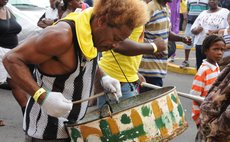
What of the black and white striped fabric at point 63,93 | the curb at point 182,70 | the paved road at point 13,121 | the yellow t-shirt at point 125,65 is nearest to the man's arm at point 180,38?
the paved road at point 13,121

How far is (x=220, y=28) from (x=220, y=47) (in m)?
3.65

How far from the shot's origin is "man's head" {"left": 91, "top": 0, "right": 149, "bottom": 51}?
2926 millimetres

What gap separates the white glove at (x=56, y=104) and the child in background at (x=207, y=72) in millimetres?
1910

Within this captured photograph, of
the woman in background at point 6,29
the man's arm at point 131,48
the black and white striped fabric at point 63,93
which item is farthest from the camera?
the woman in background at point 6,29

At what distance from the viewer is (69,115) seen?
313 cm

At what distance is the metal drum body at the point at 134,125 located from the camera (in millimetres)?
2811

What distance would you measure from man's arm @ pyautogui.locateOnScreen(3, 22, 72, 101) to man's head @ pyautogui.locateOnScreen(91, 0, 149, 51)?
0.65 ft

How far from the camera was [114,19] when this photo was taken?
9.62 ft

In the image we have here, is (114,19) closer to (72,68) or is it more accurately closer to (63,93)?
(72,68)

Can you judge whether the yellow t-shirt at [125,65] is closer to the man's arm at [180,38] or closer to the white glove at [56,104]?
the man's arm at [180,38]

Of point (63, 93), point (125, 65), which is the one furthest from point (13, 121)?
point (63, 93)

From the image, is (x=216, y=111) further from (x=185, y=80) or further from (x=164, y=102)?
(x=185, y=80)

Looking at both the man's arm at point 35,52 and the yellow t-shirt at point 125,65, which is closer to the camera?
the man's arm at point 35,52

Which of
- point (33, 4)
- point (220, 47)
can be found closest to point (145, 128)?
point (220, 47)
